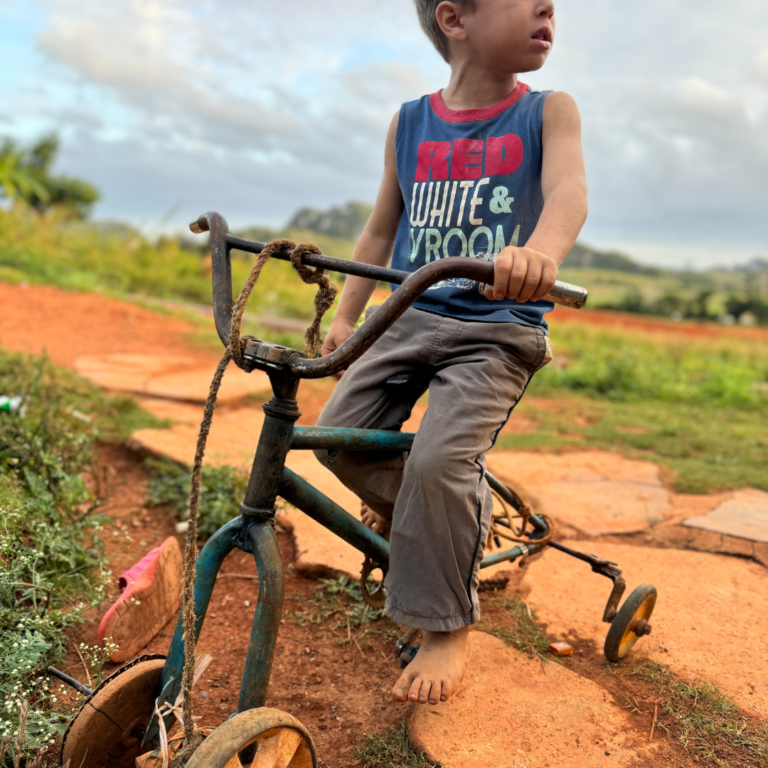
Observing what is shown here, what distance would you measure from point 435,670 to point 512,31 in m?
1.53

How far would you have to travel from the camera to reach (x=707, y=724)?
1661 mm

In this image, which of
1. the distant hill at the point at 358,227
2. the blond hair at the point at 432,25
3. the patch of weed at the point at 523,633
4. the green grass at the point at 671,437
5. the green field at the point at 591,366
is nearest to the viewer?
the blond hair at the point at 432,25

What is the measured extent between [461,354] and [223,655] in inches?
41.9

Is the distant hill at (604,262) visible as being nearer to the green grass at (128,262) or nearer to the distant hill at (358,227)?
the distant hill at (358,227)

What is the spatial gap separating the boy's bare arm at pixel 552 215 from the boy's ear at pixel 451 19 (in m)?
0.30

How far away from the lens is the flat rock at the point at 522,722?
5.01ft

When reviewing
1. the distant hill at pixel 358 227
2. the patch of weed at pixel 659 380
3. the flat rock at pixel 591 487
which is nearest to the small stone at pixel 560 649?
the flat rock at pixel 591 487

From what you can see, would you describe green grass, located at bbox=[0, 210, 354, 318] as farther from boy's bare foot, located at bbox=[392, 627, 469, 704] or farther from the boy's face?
boy's bare foot, located at bbox=[392, 627, 469, 704]

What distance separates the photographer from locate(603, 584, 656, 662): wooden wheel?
6.21ft

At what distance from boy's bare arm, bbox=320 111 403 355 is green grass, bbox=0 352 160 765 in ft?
3.09

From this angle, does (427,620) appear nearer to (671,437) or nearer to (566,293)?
(566,293)

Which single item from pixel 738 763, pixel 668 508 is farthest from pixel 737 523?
pixel 738 763

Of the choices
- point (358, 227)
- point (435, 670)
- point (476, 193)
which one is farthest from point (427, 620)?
point (358, 227)

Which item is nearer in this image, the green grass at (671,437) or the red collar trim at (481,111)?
the red collar trim at (481,111)
